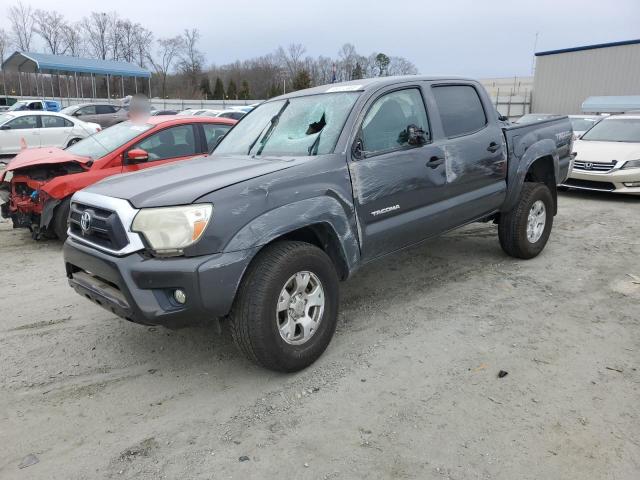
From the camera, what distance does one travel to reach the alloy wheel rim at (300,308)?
3.19 m

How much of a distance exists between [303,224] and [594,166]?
8355mm

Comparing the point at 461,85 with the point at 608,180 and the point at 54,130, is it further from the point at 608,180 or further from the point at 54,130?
the point at 54,130

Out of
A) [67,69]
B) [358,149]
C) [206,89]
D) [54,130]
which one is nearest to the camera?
[358,149]

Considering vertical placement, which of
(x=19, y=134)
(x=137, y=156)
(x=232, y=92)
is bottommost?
(x=19, y=134)

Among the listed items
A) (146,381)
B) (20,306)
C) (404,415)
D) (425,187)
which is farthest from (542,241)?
(20,306)

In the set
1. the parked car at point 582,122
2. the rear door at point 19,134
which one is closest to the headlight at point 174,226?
the rear door at point 19,134

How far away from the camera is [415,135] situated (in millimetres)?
3920

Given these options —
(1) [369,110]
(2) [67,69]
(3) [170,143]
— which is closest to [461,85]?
(1) [369,110]

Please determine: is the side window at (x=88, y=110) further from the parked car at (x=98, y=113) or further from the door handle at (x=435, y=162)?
the door handle at (x=435, y=162)

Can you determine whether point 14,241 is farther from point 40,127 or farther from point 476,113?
point 40,127

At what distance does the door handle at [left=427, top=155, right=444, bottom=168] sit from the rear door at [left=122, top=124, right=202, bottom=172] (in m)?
3.72

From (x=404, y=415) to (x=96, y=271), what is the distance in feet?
6.77

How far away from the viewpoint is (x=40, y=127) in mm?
14875

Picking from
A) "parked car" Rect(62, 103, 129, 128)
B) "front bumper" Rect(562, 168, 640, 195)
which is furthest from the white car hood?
"parked car" Rect(62, 103, 129, 128)
